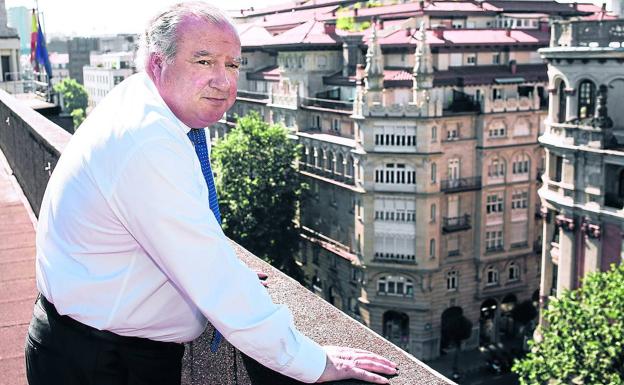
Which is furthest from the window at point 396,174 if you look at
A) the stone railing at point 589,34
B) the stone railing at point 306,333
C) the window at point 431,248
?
the stone railing at point 306,333

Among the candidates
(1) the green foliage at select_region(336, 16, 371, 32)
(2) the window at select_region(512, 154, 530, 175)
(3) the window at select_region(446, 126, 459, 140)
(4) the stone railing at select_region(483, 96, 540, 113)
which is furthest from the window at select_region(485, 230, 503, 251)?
(1) the green foliage at select_region(336, 16, 371, 32)

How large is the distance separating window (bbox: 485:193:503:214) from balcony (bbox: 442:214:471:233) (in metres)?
1.71

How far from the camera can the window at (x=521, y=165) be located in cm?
5738

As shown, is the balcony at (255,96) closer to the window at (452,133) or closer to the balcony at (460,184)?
the window at (452,133)

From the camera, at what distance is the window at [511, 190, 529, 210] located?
57.7 meters

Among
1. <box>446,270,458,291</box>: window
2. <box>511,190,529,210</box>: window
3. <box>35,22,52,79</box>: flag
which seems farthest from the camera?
<box>511,190,529,210</box>: window

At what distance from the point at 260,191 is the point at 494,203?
1658cm

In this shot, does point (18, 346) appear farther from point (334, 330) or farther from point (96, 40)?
point (96, 40)

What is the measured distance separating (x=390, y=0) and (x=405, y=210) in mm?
28336

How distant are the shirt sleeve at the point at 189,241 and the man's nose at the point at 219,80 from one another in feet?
1.56

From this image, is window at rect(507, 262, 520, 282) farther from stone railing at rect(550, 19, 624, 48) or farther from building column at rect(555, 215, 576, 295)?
stone railing at rect(550, 19, 624, 48)

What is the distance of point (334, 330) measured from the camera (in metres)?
4.80

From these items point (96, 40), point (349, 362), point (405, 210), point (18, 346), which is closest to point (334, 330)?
point (349, 362)

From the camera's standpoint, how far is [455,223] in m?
55.8
